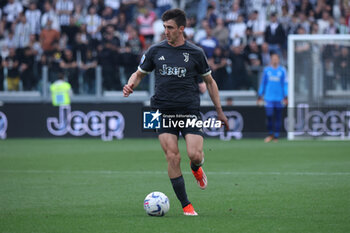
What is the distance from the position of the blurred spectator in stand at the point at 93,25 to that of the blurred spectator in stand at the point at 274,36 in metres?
5.52

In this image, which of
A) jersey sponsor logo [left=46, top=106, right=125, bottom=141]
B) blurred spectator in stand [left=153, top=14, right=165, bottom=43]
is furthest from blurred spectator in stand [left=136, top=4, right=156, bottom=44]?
jersey sponsor logo [left=46, top=106, right=125, bottom=141]

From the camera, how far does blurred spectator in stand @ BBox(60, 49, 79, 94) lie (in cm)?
2288

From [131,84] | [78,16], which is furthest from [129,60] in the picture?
[131,84]

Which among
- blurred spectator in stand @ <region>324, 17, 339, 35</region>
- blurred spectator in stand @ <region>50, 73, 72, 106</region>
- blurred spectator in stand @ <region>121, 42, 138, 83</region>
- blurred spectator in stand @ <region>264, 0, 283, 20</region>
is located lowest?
blurred spectator in stand @ <region>50, 73, 72, 106</region>

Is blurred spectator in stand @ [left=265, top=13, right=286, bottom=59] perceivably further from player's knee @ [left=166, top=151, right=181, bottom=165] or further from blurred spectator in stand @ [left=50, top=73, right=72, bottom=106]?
player's knee @ [left=166, top=151, right=181, bottom=165]

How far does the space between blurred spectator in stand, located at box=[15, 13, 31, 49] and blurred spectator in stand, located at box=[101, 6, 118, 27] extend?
104 inches

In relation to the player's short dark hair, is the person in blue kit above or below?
below

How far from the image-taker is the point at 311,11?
23.3 metres

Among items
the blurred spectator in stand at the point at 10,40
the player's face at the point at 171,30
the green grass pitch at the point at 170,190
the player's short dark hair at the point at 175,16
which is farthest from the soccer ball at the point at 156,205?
the blurred spectator in stand at the point at 10,40

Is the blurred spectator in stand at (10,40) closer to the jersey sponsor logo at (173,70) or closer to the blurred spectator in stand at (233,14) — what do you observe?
the blurred spectator in stand at (233,14)

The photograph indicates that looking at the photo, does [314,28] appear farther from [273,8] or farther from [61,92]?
[61,92]

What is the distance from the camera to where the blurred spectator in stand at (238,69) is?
22141 millimetres

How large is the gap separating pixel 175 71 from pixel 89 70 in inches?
600

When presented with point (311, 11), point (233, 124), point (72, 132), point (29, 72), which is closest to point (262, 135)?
point (233, 124)
